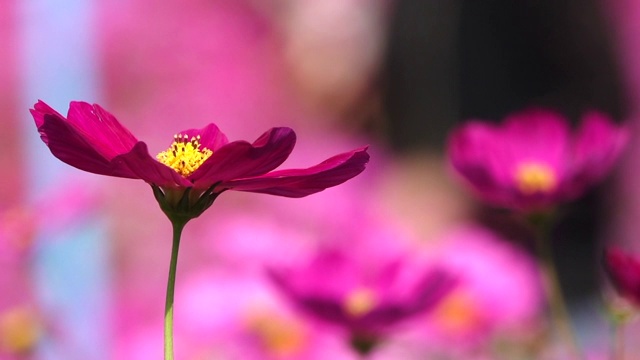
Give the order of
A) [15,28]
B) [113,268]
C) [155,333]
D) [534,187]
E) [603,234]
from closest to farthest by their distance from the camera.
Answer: [534,187], [155,333], [113,268], [15,28], [603,234]

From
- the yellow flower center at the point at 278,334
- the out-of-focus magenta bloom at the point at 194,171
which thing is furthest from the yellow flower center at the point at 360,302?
the out-of-focus magenta bloom at the point at 194,171

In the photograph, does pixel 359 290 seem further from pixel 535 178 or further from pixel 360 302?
pixel 535 178

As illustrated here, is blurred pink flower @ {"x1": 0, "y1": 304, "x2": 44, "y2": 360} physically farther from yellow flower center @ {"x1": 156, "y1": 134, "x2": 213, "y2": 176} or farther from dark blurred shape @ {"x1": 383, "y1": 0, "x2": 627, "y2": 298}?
dark blurred shape @ {"x1": 383, "y1": 0, "x2": 627, "y2": 298}

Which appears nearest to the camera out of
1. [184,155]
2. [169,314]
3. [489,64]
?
[169,314]

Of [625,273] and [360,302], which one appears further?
[360,302]

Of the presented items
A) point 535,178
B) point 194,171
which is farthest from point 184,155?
point 535,178

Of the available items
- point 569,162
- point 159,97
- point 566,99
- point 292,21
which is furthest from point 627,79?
point 569,162

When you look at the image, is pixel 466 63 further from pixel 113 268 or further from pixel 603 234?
pixel 113 268

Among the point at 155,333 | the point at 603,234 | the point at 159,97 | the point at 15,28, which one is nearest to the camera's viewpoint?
the point at 155,333
